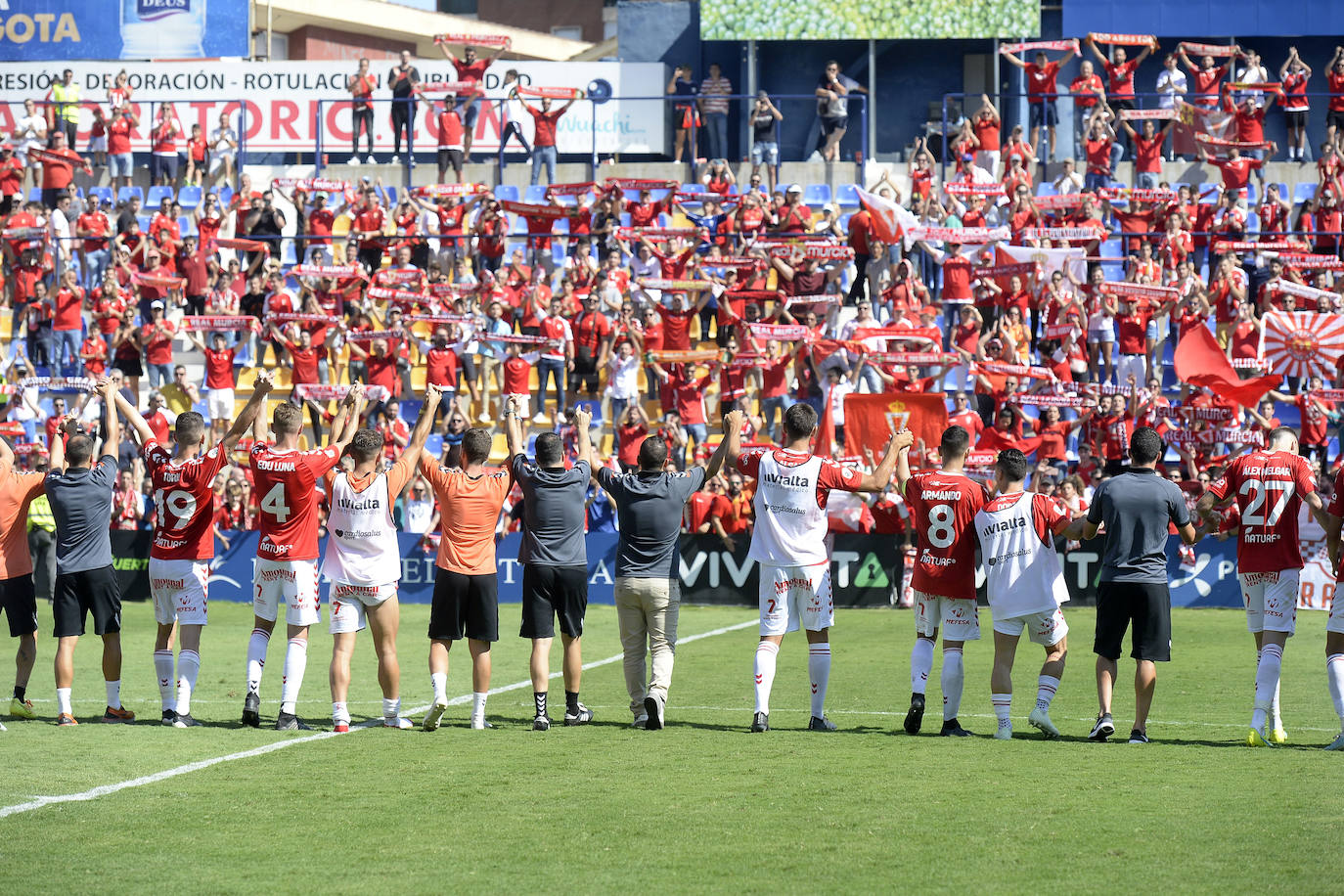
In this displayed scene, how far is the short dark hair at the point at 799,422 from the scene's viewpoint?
11.3 meters

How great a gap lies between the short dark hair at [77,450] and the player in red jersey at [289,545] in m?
1.49

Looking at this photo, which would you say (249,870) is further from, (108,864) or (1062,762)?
(1062,762)

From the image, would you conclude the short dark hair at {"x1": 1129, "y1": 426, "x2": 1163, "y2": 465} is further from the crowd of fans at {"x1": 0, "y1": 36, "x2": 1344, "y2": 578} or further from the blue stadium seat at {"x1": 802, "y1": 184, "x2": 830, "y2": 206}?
the blue stadium seat at {"x1": 802, "y1": 184, "x2": 830, "y2": 206}

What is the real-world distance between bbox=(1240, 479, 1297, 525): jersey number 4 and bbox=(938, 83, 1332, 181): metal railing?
19586mm

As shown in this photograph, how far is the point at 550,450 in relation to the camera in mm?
11672

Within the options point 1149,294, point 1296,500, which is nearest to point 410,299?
point 1149,294

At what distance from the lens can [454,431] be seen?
24625mm

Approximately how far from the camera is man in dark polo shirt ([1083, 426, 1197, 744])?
10.8 metres

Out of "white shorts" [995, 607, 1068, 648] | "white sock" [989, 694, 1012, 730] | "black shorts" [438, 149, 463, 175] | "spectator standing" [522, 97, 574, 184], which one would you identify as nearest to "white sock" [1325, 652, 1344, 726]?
"white shorts" [995, 607, 1068, 648]

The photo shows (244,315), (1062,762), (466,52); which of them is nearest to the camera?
(1062,762)

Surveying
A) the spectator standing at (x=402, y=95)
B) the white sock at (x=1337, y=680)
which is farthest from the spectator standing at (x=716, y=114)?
the white sock at (x=1337, y=680)

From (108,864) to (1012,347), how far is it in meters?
18.7

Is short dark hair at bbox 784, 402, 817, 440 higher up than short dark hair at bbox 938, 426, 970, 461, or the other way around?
short dark hair at bbox 784, 402, 817, 440

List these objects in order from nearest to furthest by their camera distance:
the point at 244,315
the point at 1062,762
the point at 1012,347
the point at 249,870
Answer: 1. the point at 249,870
2. the point at 1062,762
3. the point at 1012,347
4. the point at 244,315
